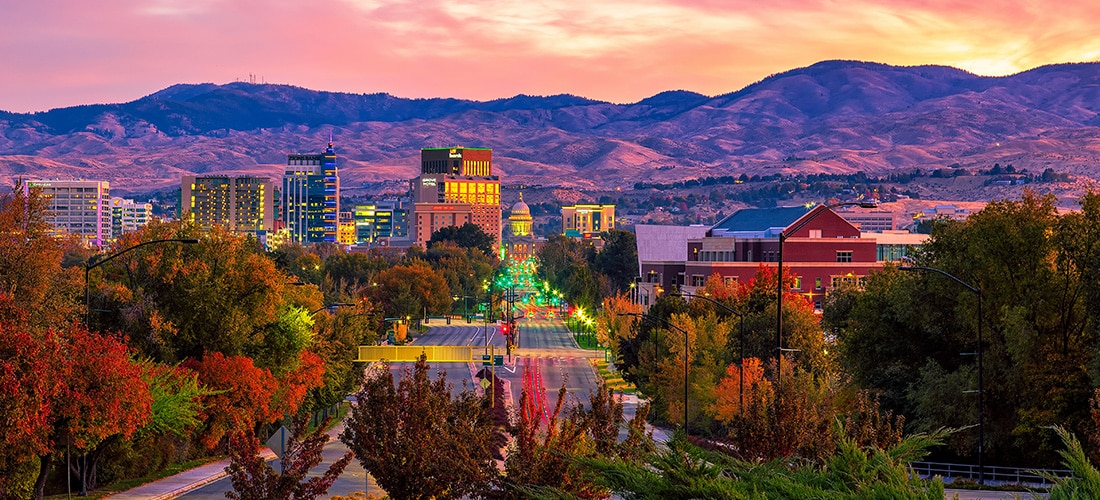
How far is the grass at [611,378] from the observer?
108119 millimetres

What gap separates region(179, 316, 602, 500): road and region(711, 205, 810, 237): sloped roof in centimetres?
1952

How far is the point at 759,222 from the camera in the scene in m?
147

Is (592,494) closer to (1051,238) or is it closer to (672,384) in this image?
(1051,238)

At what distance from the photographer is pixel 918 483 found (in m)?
21.9

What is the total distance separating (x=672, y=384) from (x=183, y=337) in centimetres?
2751

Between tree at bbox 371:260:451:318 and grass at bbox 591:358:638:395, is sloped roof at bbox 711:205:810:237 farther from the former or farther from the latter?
tree at bbox 371:260:451:318

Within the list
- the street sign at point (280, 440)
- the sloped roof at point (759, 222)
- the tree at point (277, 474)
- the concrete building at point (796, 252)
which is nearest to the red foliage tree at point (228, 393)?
the street sign at point (280, 440)

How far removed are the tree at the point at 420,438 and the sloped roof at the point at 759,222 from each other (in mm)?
96420

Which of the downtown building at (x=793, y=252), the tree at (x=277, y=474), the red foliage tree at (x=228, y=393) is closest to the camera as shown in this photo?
the tree at (x=277, y=474)

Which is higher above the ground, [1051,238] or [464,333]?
[1051,238]

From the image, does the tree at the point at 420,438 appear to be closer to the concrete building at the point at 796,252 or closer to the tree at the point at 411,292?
the concrete building at the point at 796,252

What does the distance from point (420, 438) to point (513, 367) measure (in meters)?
89.0

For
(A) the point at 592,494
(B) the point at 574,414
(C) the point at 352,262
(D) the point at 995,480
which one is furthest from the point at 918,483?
(C) the point at 352,262

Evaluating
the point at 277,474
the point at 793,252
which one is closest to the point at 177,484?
the point at 277,474
